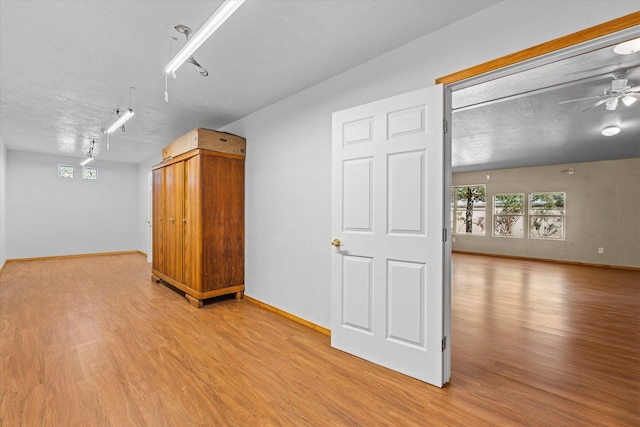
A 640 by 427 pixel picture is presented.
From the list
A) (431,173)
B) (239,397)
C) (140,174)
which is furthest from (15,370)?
(140,174)

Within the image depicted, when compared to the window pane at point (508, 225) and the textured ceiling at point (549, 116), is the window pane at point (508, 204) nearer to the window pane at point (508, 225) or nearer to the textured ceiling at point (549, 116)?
the window pane at point (508, 225)

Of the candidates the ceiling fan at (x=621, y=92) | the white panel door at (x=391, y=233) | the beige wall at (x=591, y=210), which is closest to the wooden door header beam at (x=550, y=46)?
the white panel door at (x=391, y=233)

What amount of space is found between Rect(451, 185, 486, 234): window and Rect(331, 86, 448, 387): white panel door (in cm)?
832

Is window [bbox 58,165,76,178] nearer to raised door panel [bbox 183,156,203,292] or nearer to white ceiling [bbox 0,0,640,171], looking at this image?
white ceiling [bbox 0,0,640,171]

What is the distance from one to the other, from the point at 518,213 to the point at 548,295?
15.8 feet

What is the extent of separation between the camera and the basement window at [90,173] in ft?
25.9

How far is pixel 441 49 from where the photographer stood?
225 cm

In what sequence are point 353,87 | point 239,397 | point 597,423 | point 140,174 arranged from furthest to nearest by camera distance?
point 140,174, point 353,87, point 239,397, point 597,423

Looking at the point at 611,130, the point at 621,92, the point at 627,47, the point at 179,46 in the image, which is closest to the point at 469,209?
the point at 611,130

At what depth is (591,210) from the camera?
7574 millimetres

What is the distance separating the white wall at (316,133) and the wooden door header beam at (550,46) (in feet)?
0.14

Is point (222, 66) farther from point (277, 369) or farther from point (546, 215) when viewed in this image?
point (546, 215)

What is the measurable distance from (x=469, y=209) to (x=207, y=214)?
341 inches

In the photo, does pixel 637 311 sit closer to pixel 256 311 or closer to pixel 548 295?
pixel 548 295
